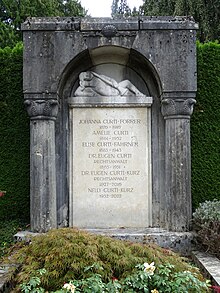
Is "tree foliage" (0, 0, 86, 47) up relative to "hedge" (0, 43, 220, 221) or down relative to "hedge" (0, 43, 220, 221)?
up

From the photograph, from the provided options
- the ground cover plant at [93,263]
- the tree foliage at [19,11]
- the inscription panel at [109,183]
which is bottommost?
the ground cover plant at [93,263]

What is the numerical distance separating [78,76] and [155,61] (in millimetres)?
1333

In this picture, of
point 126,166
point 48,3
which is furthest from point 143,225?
point 48,3

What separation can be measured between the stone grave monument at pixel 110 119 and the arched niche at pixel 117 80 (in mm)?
16

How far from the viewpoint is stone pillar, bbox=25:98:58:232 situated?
268 inches

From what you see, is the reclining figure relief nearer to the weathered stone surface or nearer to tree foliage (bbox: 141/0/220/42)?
the weathered stone surface

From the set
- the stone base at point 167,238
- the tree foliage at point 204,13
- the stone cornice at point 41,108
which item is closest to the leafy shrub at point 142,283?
the stone base at point 167,238

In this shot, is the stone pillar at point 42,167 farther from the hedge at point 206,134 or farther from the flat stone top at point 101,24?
the hedge at point 206,134

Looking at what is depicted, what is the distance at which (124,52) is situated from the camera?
7.16 m

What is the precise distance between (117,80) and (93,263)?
3883 mm

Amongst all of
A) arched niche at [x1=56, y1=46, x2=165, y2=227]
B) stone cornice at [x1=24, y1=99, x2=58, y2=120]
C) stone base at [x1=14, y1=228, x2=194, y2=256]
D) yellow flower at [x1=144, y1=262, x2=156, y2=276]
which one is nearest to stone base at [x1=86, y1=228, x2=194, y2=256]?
stone base at [x1=14, y1=228, x2=194, y2=256]

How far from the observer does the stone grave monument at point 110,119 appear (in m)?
6.86

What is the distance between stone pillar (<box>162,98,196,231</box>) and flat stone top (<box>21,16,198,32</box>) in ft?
3.82

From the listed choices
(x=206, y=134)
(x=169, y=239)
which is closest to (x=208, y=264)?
(x=169, y=239)
